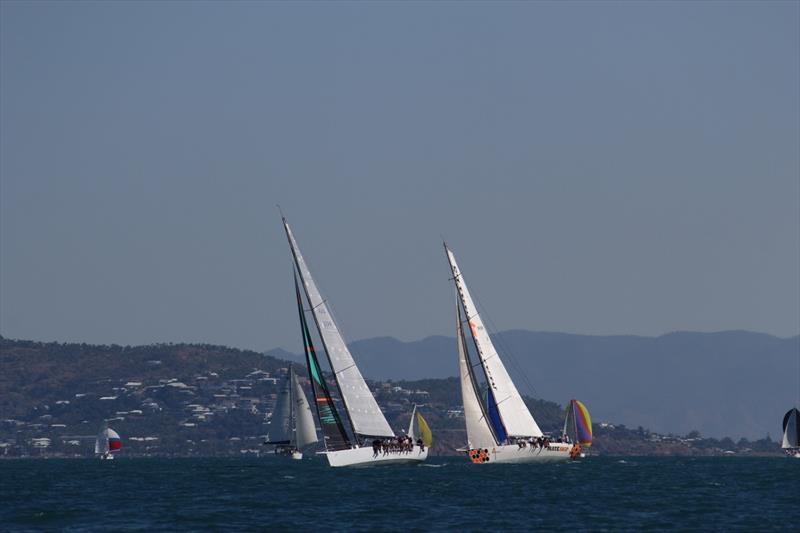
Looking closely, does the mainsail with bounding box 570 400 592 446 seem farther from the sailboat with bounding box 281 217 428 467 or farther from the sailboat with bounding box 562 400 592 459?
the sailboat with bounding box 281 217 428 467

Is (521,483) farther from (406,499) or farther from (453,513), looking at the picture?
(453,513)

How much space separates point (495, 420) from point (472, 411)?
3.44 meters

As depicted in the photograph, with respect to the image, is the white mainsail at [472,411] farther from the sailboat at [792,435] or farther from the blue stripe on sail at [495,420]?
the sailboat at [792,435]

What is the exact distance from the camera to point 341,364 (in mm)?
101375

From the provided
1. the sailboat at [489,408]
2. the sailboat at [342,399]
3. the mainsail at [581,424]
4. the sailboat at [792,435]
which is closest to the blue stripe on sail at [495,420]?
the sailboat at [489,408]

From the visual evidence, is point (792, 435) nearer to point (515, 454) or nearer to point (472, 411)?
point (515, 454)

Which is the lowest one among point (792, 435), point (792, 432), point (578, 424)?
point (578, 424)

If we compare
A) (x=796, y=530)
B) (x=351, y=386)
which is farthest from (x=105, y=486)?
(x=796, y=530)

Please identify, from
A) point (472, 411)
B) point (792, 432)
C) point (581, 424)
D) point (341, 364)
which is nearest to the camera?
point (341, 364)

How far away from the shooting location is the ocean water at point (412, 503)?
66.2m

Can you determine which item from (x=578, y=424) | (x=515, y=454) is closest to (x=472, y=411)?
(x=515, y=454)

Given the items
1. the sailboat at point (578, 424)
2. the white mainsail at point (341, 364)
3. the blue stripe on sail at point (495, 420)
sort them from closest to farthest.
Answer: the white mainsail at point (341, 364), the blue stripe on sail at point (495, 420), the sailboat at point (578, 424)

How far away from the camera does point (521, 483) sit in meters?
96.9

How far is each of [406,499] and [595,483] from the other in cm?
2289
